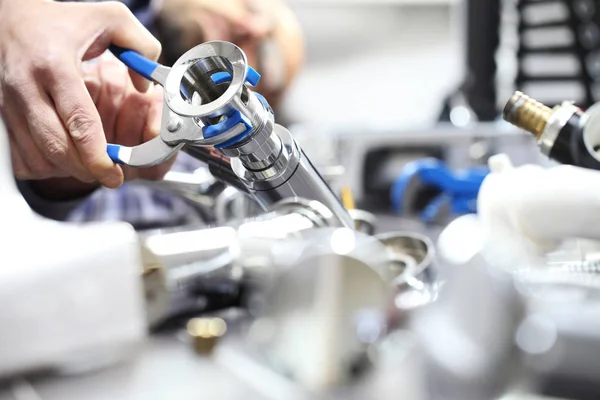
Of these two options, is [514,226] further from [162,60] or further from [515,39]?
[515,39]

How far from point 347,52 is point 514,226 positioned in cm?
115

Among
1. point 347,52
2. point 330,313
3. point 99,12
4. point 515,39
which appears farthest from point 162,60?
point 347,52

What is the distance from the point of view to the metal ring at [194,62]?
0.20 meters

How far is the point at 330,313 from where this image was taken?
0.17 metres

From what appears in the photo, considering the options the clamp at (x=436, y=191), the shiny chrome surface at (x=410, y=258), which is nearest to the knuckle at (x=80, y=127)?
the shiny chrome surface at (x=410, y=258)

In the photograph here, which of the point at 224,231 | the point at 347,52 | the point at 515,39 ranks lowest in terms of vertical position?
the point at 347,52

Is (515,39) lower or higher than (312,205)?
lower

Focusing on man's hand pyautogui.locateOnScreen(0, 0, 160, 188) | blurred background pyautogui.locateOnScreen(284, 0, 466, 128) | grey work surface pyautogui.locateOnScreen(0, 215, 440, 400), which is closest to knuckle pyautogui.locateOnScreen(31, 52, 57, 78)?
man's hand pyautogui.locateOnScreen(0, 0, 160, 188)

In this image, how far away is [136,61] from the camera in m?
0.26

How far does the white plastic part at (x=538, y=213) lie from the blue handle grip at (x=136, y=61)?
0.46ft

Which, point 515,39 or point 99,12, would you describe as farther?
point 515,39

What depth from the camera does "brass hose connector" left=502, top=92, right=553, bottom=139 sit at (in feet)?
0.87

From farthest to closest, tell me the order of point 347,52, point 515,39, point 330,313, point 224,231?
point 347,52 → point 515,39 → point 224,231 → point 330,313

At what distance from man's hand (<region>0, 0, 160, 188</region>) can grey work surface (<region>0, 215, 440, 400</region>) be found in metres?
0.08
